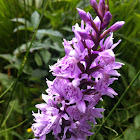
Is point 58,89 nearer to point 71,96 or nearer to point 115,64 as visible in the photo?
point 71,96

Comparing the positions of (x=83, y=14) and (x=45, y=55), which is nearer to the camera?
(x=83, y=14)

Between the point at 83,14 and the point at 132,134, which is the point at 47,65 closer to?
the point at 132,134

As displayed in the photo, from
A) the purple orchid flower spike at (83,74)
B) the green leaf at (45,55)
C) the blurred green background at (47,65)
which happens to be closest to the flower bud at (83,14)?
the purple orchid flower spike at (83,74)

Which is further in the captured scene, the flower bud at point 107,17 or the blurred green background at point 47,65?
the blurred green background at point 47,65

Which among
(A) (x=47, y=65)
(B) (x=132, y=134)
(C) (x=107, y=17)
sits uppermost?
(C) (x=107, y=17)

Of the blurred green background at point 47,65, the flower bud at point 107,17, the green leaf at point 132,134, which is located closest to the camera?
the flower bud at point 107,17

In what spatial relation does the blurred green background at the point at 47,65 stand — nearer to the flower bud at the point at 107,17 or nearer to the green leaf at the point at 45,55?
the green leaf at the point at 45,55

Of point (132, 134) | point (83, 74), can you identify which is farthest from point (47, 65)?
point (83, 74)

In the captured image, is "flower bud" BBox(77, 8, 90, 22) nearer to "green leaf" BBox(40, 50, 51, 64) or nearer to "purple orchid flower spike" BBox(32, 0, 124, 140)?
"purple orchid flower spike" BBox(32, 0, 124, 140)

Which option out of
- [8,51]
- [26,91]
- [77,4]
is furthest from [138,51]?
[8,51]
